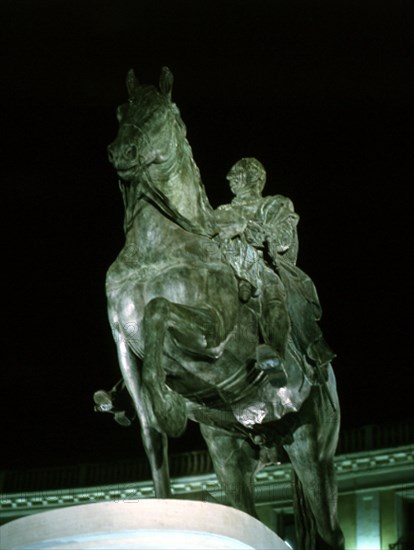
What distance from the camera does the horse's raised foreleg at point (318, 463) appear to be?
12539 millimetres

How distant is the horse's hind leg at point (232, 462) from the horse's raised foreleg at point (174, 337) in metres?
1.50

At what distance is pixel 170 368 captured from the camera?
11.1 meters

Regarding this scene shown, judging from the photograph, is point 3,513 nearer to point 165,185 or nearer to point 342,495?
point 342,495

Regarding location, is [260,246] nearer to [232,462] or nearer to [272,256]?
[272,256]

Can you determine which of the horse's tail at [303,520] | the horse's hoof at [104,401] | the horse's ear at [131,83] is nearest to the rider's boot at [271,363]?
the horse's hoof at [104,401]

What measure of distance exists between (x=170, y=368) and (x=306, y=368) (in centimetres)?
153

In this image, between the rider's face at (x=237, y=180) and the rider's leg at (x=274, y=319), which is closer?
the rider's leg at (x=274, y=319)

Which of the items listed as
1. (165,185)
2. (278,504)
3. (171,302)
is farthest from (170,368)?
(278,504)

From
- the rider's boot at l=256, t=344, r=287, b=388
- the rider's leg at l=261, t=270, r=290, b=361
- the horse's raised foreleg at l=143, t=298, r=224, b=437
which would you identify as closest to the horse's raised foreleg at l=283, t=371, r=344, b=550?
the rider's leg at l=261, t=270, r=290, b=361

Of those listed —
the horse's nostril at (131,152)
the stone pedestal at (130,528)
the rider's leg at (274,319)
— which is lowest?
the stone pedestal at (130,528)

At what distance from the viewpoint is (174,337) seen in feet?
35.8

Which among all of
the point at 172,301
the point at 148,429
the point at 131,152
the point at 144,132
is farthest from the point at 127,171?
the point at 148,429

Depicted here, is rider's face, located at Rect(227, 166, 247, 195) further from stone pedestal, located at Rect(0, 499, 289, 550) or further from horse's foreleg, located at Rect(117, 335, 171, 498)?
stone pedestal, located at Rect(0, 499, 289, 550)

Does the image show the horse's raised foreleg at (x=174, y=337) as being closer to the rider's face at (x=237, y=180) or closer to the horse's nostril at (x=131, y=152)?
the horse's nostril at (x=131, y=152)
